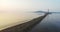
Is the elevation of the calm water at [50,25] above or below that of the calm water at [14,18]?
below

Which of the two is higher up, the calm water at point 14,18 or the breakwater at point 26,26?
the calm water at point 14,18

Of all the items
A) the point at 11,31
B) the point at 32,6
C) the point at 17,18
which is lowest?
the point at 11,31

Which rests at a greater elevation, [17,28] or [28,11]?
[28,11]

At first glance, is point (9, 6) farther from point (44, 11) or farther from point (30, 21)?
point (44, 11)

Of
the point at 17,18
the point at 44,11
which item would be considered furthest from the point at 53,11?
the point at 17,18

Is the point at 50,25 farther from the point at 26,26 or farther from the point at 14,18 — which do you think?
the point at 14,18
